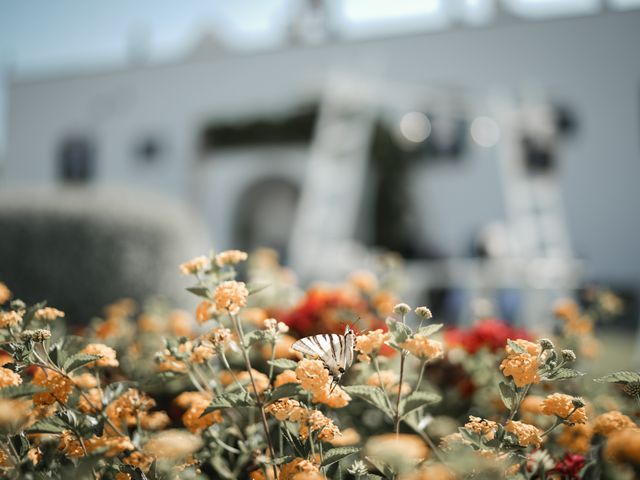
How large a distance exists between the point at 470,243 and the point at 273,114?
17.2 feet

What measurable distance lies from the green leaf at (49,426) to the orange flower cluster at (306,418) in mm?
406

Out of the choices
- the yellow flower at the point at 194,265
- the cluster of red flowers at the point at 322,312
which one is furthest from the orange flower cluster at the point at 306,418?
the cluster of red flowers at the point at 322,312

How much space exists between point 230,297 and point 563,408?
0.68 m

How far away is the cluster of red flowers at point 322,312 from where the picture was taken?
202 centimetres

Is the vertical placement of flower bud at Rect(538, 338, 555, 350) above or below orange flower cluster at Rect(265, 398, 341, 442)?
above

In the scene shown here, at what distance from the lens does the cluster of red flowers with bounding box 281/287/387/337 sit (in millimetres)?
2021

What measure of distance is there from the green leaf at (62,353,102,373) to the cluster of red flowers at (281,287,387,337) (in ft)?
3.51

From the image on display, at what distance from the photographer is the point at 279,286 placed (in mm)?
2316

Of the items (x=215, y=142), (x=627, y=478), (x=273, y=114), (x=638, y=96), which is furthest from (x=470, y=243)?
(x=627, y=478)

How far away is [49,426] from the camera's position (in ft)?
3.14

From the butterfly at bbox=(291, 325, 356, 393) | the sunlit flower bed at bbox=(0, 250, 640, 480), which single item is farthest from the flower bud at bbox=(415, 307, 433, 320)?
the butterfly at bbox=(291, 325, 356, 393)

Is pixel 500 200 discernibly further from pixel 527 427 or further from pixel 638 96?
pixel 527 427

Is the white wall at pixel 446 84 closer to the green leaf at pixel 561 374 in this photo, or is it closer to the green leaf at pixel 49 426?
the green leaf at pixel 561 374

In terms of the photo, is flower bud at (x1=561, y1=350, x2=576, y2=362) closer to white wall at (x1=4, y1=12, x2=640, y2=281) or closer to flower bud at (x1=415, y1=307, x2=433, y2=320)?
flower bud at (x1=415, y1=307, x2=433, y2=320)
